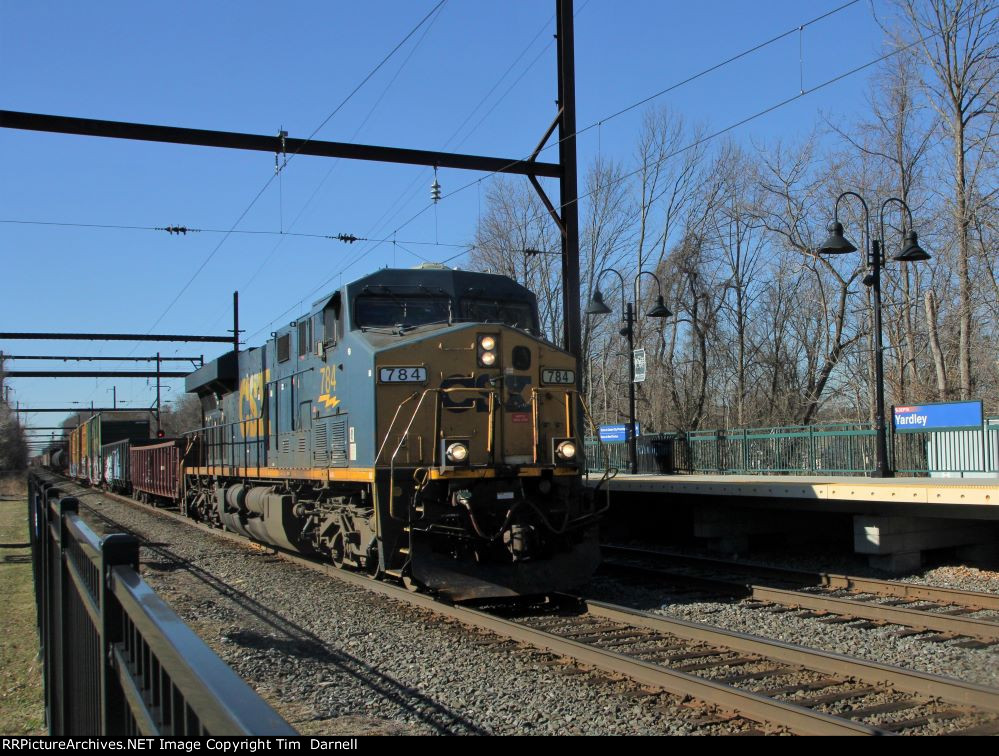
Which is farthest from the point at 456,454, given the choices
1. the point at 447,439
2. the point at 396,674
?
the point at 396,674

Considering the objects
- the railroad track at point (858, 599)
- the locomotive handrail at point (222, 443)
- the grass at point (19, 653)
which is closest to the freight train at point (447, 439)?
the railroad track at point (858, 599)

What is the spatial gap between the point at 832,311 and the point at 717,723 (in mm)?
31214

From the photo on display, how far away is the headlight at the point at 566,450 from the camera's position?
9445mm

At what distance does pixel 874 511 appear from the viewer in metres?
11.6

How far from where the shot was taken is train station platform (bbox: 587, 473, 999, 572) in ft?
34.5

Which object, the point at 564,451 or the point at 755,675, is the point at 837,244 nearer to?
the point at 564,451

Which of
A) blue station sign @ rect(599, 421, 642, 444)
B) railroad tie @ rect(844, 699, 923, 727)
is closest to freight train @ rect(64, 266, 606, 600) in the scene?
railroad tie @ rect(844, 699, 923, 727)

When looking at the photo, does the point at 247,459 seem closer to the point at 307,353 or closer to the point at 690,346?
the point at 307,353

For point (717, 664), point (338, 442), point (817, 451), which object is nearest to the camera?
point (717, 664)

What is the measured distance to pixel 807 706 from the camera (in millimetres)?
5719

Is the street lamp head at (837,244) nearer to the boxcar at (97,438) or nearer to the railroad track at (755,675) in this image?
the railroad track at (755,675)

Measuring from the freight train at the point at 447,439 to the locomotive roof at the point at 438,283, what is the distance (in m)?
0.02

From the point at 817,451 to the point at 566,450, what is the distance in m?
10.5

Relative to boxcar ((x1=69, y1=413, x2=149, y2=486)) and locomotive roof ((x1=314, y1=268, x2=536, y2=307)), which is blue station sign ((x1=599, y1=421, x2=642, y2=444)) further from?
boxcar ((x1=69, y1=413, x2=149, y2=486))
